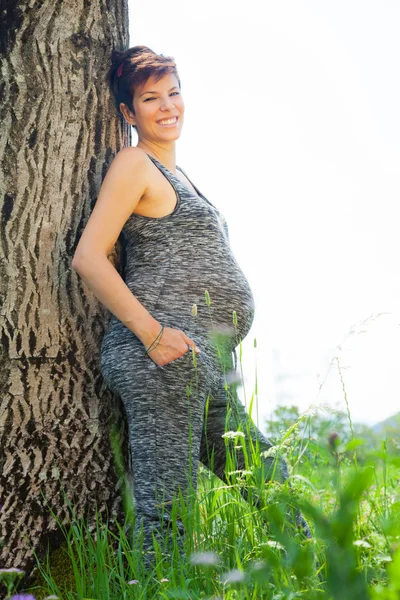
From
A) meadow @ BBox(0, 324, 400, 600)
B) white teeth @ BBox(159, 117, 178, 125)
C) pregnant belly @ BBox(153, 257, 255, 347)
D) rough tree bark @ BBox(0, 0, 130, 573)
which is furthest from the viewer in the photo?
white teeth @ BBox(159, 117, 178, 125)

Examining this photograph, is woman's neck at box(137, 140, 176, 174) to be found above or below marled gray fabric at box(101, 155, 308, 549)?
above

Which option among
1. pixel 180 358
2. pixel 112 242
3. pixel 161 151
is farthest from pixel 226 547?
pixel 161 151

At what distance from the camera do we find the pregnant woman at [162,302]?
2527 mm

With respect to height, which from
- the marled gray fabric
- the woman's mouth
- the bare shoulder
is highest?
the woman's mouth

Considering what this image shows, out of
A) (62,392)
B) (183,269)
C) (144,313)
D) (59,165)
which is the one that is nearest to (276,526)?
(144,313)

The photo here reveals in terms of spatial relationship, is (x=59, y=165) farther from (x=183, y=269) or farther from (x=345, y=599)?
(x=345, y=599)

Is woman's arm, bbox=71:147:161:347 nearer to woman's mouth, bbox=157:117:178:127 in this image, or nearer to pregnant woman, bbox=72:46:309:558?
pregnant woman, bbox=72:46:309:558

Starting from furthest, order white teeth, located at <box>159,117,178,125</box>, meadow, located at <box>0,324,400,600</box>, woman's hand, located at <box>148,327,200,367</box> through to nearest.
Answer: white teeth, located at <box>159,117,178,125</box> < woman's hand, located at <box>148,327,200,367</box> < meadow, located at <box>0,324,400,600</box>

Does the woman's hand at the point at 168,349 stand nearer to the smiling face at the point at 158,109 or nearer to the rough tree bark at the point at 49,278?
the rough tree bark at the point at 49,278

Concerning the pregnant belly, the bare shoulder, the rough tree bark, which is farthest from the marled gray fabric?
the rough tree bark

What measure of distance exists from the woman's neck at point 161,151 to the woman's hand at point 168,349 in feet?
2.63

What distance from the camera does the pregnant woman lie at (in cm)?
253

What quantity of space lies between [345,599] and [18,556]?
8.28 feet

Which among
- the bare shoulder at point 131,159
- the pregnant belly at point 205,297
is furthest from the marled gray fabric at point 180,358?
the bare shoulder at point 131,159
